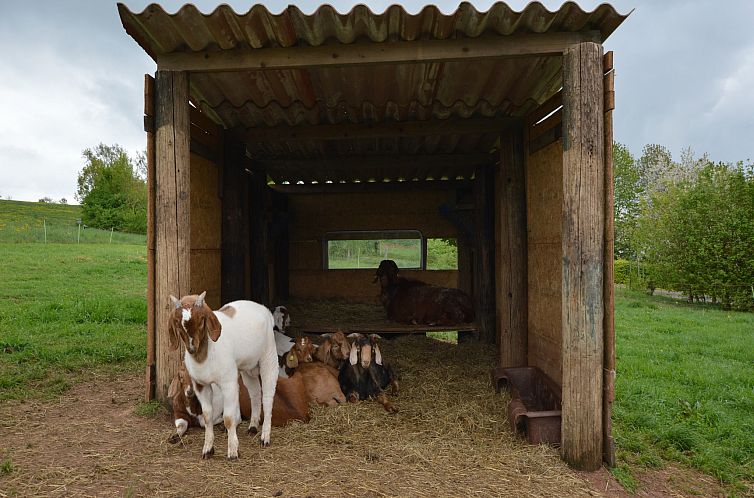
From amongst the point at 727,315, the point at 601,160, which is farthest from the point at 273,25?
the point at 727,315

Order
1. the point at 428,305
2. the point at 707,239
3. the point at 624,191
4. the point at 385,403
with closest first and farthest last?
the point at 385,403, the point at 428,305, the point at 707,239, the point at 624,191

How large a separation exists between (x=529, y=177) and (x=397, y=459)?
3576 mm

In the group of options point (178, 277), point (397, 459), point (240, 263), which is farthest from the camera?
point (240, 263)

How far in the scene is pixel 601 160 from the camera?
3934 millimetres

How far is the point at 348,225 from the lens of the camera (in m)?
11.5

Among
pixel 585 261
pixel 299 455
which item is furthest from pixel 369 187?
pixel 299 455

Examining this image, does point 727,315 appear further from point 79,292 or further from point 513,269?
point 79,292

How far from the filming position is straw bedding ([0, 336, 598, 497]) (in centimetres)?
337

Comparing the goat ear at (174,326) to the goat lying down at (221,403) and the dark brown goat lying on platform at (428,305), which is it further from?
the dark brown goat lying on platform at (428,305)

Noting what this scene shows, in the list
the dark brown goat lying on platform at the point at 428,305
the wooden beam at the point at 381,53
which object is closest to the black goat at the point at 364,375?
the wooden beam at the point at 381,53

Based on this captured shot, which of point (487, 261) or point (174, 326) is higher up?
point (487, 261)

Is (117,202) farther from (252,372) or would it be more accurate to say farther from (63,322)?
(252,372)

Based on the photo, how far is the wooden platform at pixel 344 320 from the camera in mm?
8289

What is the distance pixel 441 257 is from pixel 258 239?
6.00 metres
